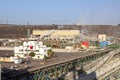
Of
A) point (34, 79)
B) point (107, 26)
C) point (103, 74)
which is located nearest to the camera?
point (34, 79)

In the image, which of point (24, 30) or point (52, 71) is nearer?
point (52, 71)

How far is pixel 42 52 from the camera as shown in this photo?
27484 mm

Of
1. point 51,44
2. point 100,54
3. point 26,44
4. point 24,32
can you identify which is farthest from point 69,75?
point 24,32

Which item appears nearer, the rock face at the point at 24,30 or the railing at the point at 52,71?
the railing at the point at 52,71

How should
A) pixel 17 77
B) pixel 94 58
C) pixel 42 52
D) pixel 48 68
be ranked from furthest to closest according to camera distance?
pixel 94 58 → pixel 42 52 → pixel 48 68 → pixel 17 77

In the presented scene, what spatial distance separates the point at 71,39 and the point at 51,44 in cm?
688

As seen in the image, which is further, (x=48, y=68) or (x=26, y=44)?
(x=26, y=44)

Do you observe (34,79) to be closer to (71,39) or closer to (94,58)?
(94,58)

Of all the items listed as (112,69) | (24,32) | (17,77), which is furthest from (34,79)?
(24,32)

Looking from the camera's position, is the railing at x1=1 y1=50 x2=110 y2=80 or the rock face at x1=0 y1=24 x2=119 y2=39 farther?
the rock face at x1=0 y1=24 x2=119 y2=39

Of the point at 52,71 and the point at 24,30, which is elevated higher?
the point at 52,71

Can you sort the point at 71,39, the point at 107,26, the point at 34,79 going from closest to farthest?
the point at 34,79 < the point at 71,39 < the point at 107,26

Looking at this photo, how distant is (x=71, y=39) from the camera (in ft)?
153

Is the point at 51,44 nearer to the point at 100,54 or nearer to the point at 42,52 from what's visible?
the point at 100,54
